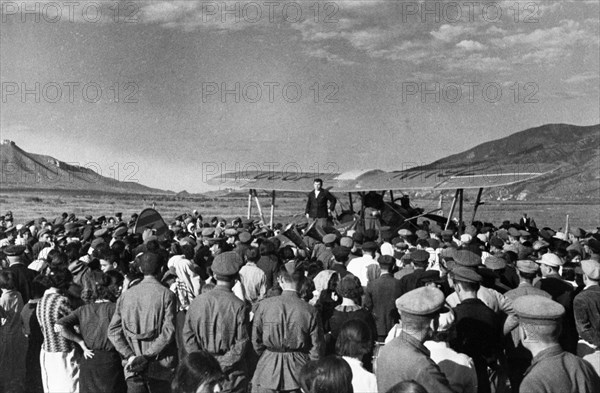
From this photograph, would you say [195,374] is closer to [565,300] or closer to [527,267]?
[527,267]

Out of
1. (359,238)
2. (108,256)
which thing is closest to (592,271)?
(359,238)

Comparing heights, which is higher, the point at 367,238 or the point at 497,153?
the point at 497,153

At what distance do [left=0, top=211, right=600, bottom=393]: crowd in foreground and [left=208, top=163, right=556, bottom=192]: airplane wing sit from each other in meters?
9.60

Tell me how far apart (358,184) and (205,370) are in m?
16.1

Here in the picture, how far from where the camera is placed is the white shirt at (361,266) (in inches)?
293

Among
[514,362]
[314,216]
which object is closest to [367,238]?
[514,362]

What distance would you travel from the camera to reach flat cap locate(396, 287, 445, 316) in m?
3.55

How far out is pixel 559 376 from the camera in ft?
10.7

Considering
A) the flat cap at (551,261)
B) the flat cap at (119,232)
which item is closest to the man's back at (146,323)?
the flat cap at (551,261)

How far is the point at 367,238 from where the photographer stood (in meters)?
8.59

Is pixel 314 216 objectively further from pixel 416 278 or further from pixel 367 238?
pixel 416 278

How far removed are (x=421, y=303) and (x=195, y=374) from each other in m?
1.44

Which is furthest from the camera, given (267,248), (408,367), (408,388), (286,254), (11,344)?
(286,254)

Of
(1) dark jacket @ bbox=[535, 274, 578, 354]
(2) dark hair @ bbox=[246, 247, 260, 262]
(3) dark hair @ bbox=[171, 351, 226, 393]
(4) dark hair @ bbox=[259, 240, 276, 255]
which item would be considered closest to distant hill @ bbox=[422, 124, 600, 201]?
(4) dark hair @ bbox=[259, 240, 276, 255]
